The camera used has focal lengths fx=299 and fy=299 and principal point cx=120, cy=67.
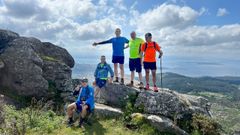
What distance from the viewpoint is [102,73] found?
57.5 ft

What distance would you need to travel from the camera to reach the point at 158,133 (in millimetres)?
14891

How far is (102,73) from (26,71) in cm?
556

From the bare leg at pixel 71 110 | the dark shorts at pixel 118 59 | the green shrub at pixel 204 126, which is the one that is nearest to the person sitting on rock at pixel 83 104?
the bare leg at pixel 71 110

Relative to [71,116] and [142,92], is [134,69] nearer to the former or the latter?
[142,92]

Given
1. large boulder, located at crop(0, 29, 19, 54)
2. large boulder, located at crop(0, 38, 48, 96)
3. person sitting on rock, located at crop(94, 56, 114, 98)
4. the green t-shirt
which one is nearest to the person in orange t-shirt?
the green t-shirt

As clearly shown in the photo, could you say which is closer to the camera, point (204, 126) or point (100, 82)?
point (204, 126)

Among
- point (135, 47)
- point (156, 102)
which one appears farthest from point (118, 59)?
point (156, 102)

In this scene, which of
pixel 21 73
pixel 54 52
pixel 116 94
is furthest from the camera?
pixel 54 52

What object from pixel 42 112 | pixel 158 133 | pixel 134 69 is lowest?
pixel 158 133

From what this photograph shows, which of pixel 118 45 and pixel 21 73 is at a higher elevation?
pixel 118 45

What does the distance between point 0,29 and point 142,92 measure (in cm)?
1135

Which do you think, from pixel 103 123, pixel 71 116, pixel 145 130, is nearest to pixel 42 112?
pixel 71 116

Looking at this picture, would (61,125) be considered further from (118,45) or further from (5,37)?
(5,37)

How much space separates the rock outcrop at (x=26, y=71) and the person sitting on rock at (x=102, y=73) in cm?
371
